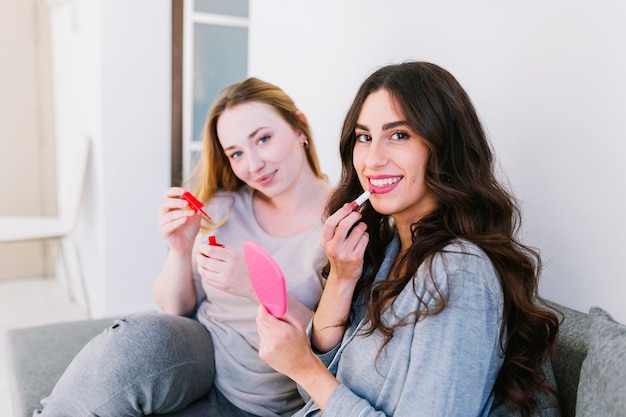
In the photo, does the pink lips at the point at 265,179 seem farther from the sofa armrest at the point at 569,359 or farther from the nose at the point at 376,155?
the sofa armrest at the point at 569,359

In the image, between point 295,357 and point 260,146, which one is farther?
point 260,146

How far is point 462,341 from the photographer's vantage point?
78cm

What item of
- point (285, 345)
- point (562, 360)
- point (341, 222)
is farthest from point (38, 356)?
point (562, 360)

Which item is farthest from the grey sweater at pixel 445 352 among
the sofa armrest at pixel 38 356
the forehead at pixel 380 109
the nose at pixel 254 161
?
the sofa armrest at pixel 38 356

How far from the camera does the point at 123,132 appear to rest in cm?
263

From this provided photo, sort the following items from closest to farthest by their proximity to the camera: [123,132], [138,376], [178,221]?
[138,376] < [178,221] < [123,132]

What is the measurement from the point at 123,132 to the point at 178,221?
1502mm

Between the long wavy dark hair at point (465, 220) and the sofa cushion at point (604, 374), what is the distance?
0.25ft

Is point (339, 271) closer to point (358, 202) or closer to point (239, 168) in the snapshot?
point (358, 202)

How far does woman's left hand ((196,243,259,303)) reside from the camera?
1174 millimetres

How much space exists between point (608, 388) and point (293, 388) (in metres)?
0.70

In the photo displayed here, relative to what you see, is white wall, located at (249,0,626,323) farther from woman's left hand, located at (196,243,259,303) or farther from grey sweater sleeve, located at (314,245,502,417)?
woman's left hand, located at (196,243,259,303)

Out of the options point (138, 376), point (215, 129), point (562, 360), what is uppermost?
point (215, 129)

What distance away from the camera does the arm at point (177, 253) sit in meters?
1.31
